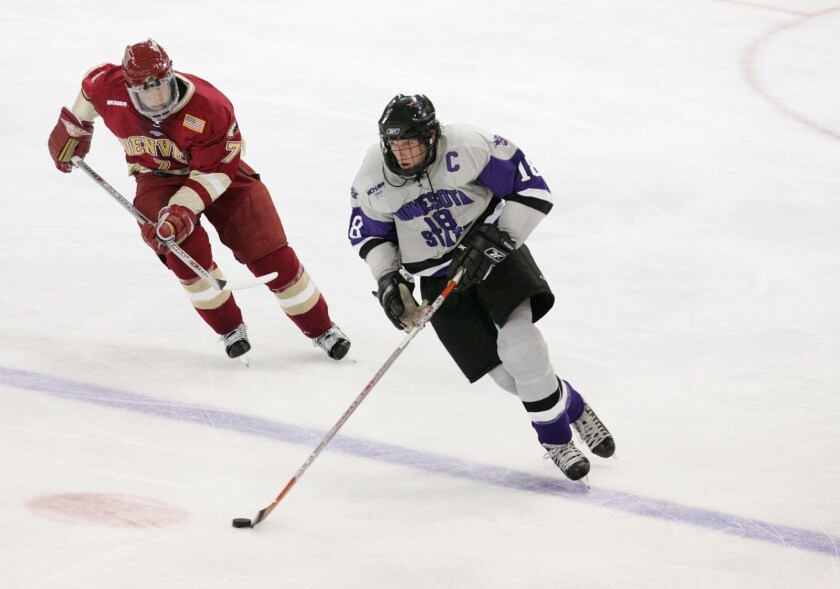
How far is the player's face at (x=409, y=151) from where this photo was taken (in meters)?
2.90

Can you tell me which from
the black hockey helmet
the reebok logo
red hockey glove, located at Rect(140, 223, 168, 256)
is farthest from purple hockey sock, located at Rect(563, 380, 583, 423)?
red hockey glove, located at Rect(140, 223, 168, 256)

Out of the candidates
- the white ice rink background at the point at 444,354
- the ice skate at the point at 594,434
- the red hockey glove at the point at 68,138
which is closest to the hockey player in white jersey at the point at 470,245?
the ice skate at the point at 594,434

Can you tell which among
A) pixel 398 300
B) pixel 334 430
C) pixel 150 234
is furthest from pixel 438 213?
pixel 150 234

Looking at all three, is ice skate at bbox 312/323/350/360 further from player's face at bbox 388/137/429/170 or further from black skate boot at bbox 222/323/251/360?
player's face at bbox 388/137/429/170

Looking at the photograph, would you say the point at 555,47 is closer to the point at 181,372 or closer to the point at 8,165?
the point at 8,165

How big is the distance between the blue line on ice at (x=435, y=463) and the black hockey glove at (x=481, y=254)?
0.62 m

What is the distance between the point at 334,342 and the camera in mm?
3965

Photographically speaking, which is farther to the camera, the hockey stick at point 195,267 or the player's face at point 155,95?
the hockey stick at point 195,267

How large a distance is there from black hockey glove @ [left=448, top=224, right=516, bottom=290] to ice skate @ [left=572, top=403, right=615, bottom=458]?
60cm

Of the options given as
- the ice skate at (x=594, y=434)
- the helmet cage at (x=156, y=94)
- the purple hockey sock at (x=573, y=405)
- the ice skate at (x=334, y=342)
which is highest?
the helmet cage at (x=156, y=94)

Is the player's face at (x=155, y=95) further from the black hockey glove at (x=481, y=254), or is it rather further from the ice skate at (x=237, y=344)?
the black hockey glove at (x=481, y=254)

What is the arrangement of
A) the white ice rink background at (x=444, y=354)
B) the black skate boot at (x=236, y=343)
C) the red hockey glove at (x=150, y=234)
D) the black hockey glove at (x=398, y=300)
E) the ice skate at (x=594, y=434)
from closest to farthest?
1. the white ice rink background at (x=444, y=354)
2. the black hockey glove at (x=398, y=300)
3. the ice skate at (x=594, y=434)
4. the red hockey glove at (x=150, y=234)
5. the black skate boot at (x=236, y=343)

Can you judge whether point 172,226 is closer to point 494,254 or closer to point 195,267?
point 195,267

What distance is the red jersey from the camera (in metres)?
3.69
